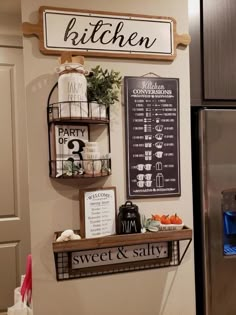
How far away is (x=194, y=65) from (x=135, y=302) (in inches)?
42.2

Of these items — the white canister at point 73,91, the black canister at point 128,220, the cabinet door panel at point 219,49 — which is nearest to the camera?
the white canister at point 73,91

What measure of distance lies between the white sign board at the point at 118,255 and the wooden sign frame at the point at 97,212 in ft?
0.32

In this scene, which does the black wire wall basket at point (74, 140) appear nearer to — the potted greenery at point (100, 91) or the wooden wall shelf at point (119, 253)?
the potted greenery at point (100, 91)

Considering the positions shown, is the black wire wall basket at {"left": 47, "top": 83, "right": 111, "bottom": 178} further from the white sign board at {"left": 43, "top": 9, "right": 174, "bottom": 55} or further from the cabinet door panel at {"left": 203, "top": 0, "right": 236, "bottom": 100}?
the cabinet door panel at {"left": 203, "top": 0, "right": 236, "bottom": 100}

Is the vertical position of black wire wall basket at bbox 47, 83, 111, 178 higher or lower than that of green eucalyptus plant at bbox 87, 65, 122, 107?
lower

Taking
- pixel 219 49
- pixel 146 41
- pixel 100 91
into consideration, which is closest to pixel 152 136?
pixel 100 91

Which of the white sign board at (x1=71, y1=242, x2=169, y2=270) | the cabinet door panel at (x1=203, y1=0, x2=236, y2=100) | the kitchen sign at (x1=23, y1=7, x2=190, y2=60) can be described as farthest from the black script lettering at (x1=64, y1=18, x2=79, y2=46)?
the white sign board at (x1=71, y1=242, x2=169, y2=270)

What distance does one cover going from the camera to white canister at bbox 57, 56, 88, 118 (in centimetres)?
114

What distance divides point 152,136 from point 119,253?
0.51m

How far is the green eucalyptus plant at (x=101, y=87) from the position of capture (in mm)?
1205

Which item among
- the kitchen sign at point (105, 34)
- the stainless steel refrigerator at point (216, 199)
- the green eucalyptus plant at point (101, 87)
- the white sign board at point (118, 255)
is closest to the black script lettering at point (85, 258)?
the white sign board at point (118, 255)

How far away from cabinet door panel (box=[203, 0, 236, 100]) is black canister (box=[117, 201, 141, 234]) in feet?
2.03

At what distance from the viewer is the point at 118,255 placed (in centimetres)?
132

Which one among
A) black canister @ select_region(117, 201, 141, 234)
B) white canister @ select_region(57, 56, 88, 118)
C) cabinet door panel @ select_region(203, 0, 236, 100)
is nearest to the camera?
white canister @ select_region(57, 56, 88, 118)
